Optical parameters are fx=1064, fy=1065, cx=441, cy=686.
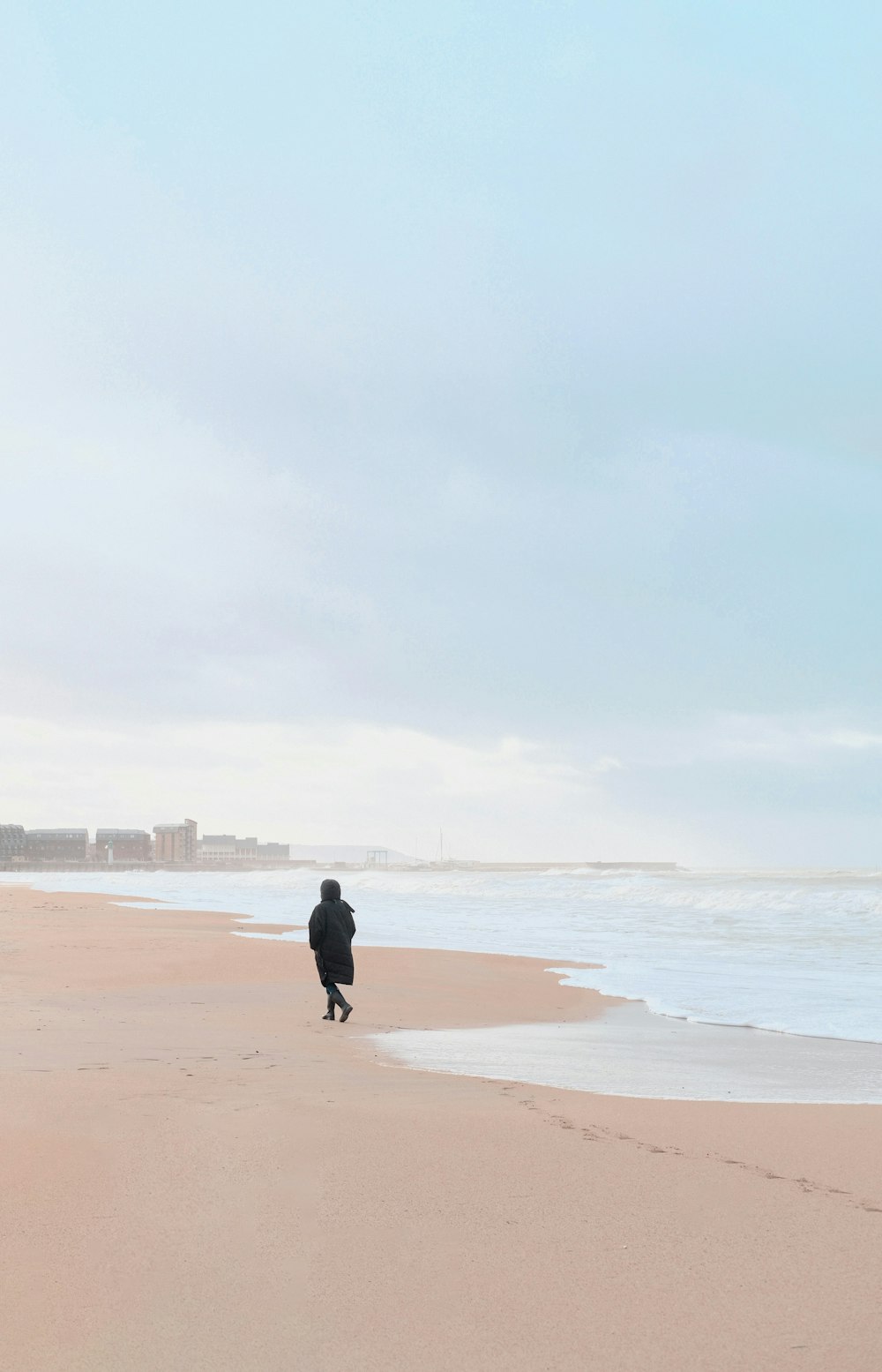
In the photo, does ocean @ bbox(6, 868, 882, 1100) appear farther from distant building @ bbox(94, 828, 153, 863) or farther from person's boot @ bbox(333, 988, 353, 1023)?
distant building @ bbox(94, 828, 153, 863)

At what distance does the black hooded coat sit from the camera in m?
11.0

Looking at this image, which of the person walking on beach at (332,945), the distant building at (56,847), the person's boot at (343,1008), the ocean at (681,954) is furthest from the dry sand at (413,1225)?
the distant building at (56,847)

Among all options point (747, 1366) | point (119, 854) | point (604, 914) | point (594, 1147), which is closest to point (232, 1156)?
point (594, 1147)

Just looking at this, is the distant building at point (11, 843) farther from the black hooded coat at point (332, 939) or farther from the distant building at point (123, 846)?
the black hooded coat at point (332, 939)

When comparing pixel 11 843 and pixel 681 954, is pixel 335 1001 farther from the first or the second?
pixel 11 843

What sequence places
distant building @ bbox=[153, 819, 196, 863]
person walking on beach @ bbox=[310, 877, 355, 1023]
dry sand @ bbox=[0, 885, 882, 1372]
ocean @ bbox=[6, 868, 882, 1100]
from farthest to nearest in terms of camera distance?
distant building @ bbox=[153, 819, 196, 863], person walking on beach @ bbox=[310, 877, 355, 1023], ocean @ bbox=[6, 868, 882, 1100], dry sand @ bbox=[0, 885, 882, 1372]

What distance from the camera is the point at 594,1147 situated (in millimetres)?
5105

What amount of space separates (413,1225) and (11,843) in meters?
174

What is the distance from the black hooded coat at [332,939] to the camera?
1104 centimetres

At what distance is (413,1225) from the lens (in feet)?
13.1

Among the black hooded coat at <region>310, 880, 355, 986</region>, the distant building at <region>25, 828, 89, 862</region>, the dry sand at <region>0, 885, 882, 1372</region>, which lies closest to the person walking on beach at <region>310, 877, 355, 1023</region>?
the black hooded coat at <region>310, 880, 355, 986</region>

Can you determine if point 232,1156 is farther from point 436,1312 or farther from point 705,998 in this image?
point 705,998

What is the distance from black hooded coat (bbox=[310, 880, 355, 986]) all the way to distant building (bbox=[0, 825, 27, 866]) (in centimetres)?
16154

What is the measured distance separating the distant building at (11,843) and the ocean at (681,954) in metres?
130
